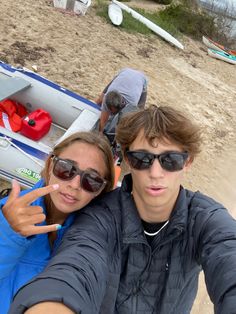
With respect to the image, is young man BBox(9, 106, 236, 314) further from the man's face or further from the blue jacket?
the blue jacket

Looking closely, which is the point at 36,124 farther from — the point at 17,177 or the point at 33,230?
the point at 33,230

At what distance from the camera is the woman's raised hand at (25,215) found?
5.19 feet

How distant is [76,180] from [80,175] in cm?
3

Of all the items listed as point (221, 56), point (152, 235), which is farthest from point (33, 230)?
point (221, 56)

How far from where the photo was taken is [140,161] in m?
1.69

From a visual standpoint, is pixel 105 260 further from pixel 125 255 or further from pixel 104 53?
pixel 104 53

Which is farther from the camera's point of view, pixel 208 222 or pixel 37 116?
pixel 37 116

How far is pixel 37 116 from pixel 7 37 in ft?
11.0

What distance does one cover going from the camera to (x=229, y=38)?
14.7m

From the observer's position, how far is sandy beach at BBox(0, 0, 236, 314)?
6645mm

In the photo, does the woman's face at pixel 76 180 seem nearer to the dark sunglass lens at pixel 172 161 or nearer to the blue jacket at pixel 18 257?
the blue jacket at pixel 18 257

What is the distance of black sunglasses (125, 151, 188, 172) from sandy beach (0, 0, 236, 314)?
13.0ft

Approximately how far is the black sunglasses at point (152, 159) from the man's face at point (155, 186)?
0.01m

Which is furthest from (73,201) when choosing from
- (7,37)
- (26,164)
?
(7,37)
